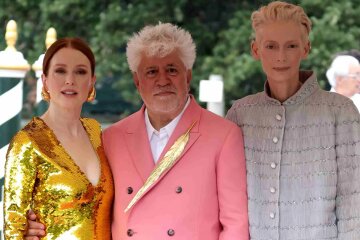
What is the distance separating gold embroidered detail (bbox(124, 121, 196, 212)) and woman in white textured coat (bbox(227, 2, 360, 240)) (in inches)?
7.6

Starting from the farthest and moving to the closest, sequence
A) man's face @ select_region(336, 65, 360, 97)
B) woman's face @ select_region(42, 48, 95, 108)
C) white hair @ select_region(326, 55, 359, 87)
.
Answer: white hair @ select_region(326, 55, 359, 87) < man's face @ select_region(336, 65, 360, 97) < woman's face @ select_region(42, 48, 95, 108)

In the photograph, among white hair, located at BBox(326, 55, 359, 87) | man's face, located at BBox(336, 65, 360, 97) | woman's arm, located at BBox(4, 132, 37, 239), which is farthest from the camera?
white hair, located at BBox(326, 55, 359, 87)

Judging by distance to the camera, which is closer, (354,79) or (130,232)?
(130,232)

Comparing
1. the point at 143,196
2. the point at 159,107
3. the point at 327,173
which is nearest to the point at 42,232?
the point at 143,196

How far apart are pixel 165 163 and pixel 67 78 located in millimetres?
381

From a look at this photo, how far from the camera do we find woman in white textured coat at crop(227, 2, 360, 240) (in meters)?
2.30

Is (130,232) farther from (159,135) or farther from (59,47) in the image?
(59,47)

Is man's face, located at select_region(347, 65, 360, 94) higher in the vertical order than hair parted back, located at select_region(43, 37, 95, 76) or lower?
higher

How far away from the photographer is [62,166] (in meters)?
2.33

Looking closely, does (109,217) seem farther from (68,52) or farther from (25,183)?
(68,52)

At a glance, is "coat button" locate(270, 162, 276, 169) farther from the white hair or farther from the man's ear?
the white hair

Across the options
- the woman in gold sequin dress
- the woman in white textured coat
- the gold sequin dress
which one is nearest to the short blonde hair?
the woman in white textured coat

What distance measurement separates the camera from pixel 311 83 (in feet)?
7.88

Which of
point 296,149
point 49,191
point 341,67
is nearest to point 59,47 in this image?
point 49,191
